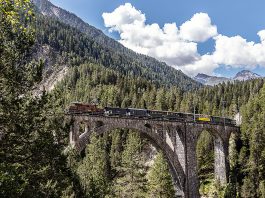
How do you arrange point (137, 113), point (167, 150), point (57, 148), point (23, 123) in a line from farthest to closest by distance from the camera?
point (167, 150) < point (137, 113) < point (57, 148) < point (23, 123)

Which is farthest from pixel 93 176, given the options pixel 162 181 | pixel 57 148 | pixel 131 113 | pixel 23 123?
pixel 23 123

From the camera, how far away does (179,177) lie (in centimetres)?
5103

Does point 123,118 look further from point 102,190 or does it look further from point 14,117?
point 14,117

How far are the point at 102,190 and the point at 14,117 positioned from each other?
85.1 ft

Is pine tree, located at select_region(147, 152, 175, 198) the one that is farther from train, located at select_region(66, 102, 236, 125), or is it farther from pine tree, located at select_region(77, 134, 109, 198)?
pine tree, located at select_region(77, 134, 109, 198)

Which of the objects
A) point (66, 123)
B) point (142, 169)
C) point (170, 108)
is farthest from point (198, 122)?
point (170, 108)

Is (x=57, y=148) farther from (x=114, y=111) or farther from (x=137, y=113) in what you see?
(x=137, y=113)

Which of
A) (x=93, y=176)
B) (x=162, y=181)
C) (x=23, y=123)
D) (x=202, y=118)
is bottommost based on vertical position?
(x=162, y=181)

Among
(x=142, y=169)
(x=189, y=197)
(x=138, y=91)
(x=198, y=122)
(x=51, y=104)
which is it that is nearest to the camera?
(x=51, y=104)


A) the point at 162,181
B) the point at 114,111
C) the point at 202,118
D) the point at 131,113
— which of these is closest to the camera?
the point at 114,111

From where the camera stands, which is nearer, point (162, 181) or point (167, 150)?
point (162, 181)

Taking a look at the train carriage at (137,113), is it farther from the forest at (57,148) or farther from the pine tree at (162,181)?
the pine tree at (162,181)

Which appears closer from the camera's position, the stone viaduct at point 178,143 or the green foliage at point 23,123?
the green foliage at point 23,123

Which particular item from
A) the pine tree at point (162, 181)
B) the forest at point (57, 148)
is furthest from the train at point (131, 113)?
the pine tree at point (162, 181)
